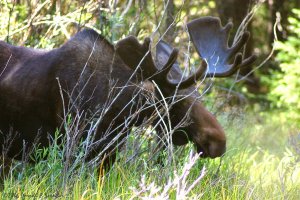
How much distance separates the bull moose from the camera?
6.01 meters

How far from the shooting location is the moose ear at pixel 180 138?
6.36m

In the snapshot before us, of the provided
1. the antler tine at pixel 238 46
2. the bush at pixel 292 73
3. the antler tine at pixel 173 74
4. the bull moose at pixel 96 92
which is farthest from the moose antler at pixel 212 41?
the bush at pixel 292 73

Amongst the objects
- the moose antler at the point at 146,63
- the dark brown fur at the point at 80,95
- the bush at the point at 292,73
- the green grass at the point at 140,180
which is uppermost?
the moose antler at the point at 146,63

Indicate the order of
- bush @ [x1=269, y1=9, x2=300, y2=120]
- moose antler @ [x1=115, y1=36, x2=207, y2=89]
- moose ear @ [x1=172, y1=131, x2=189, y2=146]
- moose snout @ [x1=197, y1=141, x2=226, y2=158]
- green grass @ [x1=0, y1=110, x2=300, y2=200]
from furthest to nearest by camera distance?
bush @ [x1=269, y1=9, x2=300, y2=120] < moose ear @ [x1=172, y1=131, x2=189, y2=146] < moose snout @ [x1=197, y1=141, x2=226, y2=158] < moose antler @ [x1=115, y1=36, x2=207, y2=89] < green grass @ [x1=0, y1=110, x2=300, y2=200]

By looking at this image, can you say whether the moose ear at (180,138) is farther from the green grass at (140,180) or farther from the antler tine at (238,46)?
the antler tine at (238,46)

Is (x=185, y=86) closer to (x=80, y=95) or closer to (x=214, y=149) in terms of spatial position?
(x=214, y=149)

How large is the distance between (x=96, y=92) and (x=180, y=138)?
88 cm

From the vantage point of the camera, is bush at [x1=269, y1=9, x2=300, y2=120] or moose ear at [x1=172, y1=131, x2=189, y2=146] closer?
moose ear at [x1=172, y1=131, x2=189, y2=146]

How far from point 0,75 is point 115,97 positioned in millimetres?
1084

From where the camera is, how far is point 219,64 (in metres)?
6.73

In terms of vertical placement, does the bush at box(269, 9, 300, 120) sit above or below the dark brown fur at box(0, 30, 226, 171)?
below

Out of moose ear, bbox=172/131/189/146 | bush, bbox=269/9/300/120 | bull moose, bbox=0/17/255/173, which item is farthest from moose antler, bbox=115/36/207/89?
bush, bbox=269/9/300/120

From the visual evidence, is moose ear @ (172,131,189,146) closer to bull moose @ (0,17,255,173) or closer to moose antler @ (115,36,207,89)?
bull moose @ (0,17,255,173)

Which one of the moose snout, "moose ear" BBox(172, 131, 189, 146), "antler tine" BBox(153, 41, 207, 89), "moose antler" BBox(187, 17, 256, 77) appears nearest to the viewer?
"antler tine" BBox(153, 41, 207, 89)
